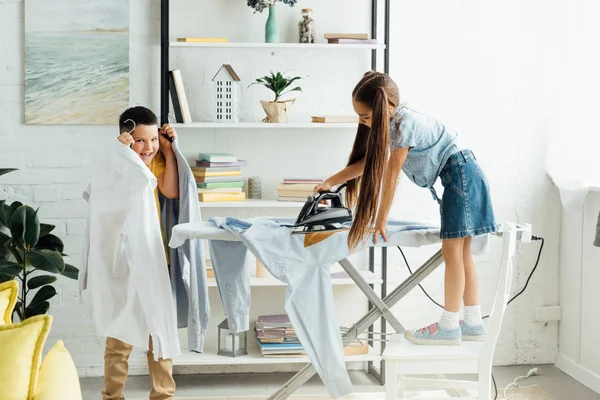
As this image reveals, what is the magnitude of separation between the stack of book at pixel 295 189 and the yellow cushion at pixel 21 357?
1750 mm

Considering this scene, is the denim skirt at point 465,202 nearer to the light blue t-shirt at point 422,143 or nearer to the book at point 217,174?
the light blue t-shirt at point 422,143

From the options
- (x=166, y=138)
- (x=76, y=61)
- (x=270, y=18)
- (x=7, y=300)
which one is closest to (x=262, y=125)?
(x=270, y=18)

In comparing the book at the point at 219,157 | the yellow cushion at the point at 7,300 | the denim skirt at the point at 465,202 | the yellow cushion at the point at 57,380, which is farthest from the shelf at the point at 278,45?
the yellow cushion at the point at 57,380

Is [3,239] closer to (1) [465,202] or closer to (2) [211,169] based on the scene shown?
(2) [211,169]

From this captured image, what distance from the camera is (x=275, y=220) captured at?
2732 mm

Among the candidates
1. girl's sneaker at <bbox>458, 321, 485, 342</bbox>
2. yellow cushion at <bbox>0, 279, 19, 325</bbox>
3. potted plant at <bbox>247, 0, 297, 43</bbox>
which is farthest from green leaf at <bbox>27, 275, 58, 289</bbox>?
girl's sneaker at <bbox>458, 321, 485, 342</bbox>

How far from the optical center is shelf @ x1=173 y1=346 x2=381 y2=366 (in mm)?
3389

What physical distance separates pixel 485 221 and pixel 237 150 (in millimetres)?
1430

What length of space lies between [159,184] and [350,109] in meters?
1.16

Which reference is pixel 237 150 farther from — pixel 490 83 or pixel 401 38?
pixel 490 83

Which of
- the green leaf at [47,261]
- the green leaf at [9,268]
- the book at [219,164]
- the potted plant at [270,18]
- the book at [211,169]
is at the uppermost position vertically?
the potted plant at [270,18]

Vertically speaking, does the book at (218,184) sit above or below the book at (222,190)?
above

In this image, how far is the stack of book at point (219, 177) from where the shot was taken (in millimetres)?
3396

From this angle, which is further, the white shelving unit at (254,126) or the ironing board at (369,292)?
the white shelving unit at (254,126)
